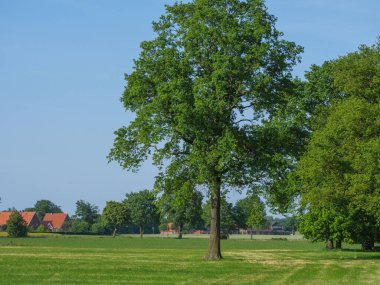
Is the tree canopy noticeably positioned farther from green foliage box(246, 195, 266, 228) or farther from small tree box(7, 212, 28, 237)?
small tree box(7, 212, 28, 237)

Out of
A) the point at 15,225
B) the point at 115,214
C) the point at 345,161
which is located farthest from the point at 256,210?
the point at 115,214

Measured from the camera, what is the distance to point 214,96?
44750mm

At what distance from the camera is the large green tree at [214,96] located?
146 ft

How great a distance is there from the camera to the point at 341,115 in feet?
174

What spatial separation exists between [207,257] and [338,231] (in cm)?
3171

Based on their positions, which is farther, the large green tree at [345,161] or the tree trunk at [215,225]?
the large green tree at [345,161]

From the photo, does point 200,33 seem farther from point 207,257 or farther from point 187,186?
point 207,257

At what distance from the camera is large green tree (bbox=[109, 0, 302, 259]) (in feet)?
146

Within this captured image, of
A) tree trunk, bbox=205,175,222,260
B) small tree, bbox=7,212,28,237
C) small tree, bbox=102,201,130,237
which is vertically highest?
small tree, bbox=102,201,130,237

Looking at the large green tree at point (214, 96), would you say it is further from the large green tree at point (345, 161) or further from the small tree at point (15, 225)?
the small tree at point (15, 225)

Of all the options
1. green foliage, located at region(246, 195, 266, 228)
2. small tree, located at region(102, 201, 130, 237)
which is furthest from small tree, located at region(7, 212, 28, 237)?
green foliage, located at region(246, 195, 266, 228)

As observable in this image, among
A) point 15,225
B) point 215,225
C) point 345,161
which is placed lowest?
point 215,225

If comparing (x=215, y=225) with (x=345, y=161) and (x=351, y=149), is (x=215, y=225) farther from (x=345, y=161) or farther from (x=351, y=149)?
(x=351, y=149)

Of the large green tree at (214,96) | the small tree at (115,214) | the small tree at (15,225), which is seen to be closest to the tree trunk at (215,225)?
the large green tree at (214,96)
